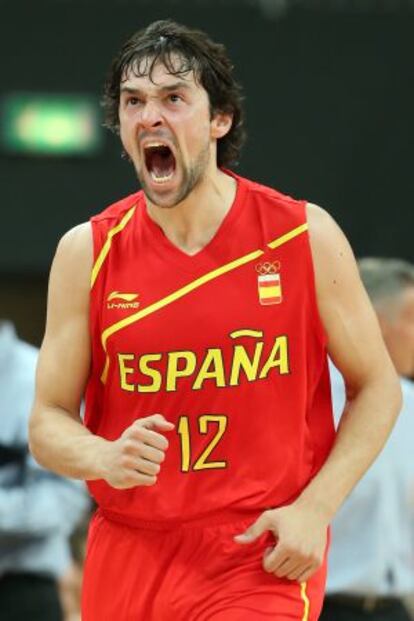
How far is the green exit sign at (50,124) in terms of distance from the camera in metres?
13.1

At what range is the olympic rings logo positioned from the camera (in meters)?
4.79

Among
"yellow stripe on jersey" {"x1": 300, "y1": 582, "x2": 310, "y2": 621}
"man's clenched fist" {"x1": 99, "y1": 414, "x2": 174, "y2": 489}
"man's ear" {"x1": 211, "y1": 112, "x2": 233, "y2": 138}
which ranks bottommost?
"yellow stripe on jersey" {"x1": 300, "y1": 582, "x2": 310, "y2": 621}

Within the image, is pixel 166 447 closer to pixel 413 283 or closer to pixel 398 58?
pixel 413 283

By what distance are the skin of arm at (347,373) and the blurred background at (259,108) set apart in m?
8.22

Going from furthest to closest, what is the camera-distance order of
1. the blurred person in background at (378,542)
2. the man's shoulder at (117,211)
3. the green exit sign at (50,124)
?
the green exit sign at (50,124), the blurred person in background at (378,542), the man's shoulder at (117,211)

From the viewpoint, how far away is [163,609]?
15.5ft

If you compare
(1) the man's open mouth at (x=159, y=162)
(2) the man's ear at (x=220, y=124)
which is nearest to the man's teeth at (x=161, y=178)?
(1) the man's open mouth at (x=159, y=162)

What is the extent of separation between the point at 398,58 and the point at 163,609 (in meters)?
9.19

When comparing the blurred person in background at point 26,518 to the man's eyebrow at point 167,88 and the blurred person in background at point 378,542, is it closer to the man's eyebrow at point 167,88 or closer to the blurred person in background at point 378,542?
the blurred person in background at point 378,542

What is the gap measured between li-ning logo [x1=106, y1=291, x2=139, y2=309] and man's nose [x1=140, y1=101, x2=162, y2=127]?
1.75ft

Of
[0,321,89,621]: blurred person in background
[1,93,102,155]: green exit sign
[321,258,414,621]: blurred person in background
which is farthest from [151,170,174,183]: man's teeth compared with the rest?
[1,93,102,155]: green exit sign

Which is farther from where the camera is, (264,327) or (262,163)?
(262,163)

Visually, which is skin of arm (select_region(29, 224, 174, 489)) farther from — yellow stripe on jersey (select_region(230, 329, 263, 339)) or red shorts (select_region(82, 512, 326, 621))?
yellow stripe on jersey (select_region(230, 329, 263, 339))

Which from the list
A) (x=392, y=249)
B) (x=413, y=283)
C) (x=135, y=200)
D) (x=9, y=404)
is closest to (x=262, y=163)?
(x=392, y=249)
